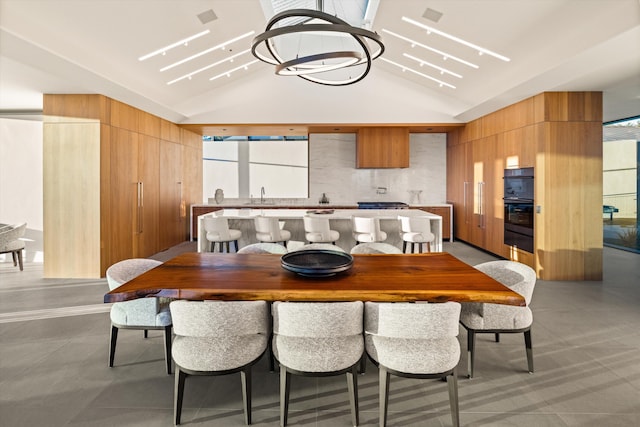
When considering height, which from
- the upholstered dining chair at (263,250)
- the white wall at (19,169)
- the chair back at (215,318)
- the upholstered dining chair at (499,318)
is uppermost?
the white wall at (19,169)

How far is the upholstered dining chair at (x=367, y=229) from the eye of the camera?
5.11 m

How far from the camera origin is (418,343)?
6.86ft

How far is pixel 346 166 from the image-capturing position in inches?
372

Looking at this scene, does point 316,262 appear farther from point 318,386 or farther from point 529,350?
point 529,350

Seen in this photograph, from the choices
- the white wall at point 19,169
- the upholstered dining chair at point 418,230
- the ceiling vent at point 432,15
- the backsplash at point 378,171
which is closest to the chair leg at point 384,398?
the upholstered dining chair at point 418,230

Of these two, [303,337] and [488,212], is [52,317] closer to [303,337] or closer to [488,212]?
[303,337]

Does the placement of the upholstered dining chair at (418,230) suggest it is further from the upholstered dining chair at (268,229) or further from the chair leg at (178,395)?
the chair leg at (178,395)

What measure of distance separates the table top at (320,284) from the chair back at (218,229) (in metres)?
2.37

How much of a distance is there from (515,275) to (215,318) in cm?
218

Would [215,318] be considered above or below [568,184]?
below

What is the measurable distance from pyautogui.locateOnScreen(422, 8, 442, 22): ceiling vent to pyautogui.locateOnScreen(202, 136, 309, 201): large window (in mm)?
5122

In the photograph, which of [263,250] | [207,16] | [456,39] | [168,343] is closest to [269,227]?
[263,250]

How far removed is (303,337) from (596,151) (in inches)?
208

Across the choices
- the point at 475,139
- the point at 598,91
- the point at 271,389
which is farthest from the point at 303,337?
the point at 475,139
